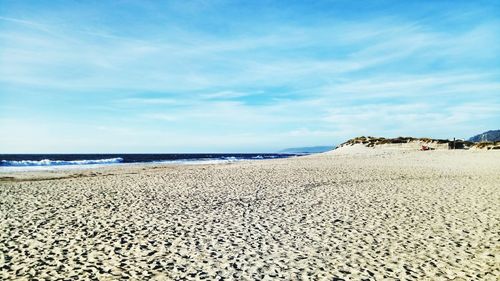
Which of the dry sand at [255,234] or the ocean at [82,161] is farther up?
the ocean at [82,161]

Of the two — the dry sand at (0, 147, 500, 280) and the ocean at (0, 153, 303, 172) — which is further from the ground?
the ocean at (0, 153, 303, 172)

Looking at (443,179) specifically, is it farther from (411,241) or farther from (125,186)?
(125,186)

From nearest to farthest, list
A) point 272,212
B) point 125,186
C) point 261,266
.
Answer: point 261,266 → point 272,212 → point 125,186

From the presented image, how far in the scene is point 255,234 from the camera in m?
11.3

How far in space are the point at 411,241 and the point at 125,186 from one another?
58.7 ft

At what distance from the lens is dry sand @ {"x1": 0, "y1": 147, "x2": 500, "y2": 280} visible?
824 cm

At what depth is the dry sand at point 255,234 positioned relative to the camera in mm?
8242

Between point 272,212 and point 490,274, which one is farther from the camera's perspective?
point 272,212

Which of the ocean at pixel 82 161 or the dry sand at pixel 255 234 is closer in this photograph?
the dry sand at pixel 255 234

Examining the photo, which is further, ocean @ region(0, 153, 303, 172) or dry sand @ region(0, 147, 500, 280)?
ocean @ region(0, 153, 303, 172)

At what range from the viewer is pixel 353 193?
62.4ft

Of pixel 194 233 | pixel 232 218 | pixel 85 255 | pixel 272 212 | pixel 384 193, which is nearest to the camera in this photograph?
pixel 85 255

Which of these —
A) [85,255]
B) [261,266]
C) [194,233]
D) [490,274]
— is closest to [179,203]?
[194,233]

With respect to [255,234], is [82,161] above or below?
above
